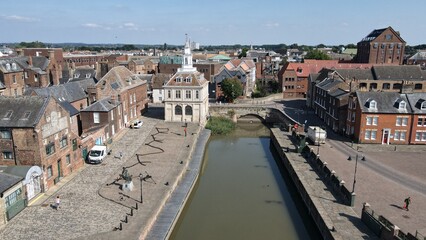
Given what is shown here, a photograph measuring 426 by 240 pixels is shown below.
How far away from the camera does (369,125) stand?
41.2 meters

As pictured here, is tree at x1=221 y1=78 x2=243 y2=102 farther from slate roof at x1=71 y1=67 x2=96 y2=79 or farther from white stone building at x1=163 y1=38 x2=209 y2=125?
slate roof at x1=71 y1=67 x2=96 y2=79

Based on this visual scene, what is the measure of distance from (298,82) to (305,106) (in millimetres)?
11723

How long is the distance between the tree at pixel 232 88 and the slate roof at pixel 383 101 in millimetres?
28075

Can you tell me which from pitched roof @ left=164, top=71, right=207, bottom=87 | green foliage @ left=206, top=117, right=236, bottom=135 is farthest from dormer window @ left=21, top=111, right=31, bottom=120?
green foliage @ left=206, top=117, right=236, bottom=135

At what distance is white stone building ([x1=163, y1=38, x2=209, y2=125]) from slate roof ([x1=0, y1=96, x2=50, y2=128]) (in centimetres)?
2532

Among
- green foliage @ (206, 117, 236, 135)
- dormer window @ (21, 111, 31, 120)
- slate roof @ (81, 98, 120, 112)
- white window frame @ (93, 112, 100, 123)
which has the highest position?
dormer window @ (21, 111, 31, 120)

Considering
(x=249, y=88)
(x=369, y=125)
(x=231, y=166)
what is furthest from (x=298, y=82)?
(x=231, y=166)

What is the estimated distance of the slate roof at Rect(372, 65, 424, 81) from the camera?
63.0 meters

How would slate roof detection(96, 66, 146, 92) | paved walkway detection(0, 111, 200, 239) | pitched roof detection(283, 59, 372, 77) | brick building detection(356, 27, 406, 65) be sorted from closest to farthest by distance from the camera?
1. paved walkway detection(0, 111, 200, 239)
2. slate roof detection(96, 66, 146, 92)
3. pitched roof detection(283, 59, 372, 77)
4. brick building detection(356, 27, 406, 65)

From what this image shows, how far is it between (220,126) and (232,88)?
13.9 metres

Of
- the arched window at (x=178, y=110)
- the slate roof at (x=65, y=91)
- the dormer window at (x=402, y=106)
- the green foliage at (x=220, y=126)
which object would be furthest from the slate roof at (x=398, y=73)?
the slate roof at (x=65, y=91)

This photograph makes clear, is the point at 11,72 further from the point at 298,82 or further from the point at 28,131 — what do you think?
the point at 298,82

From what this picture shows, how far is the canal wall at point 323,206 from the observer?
842 inches

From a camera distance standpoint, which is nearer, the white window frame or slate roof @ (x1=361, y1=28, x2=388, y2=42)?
the white window frame
